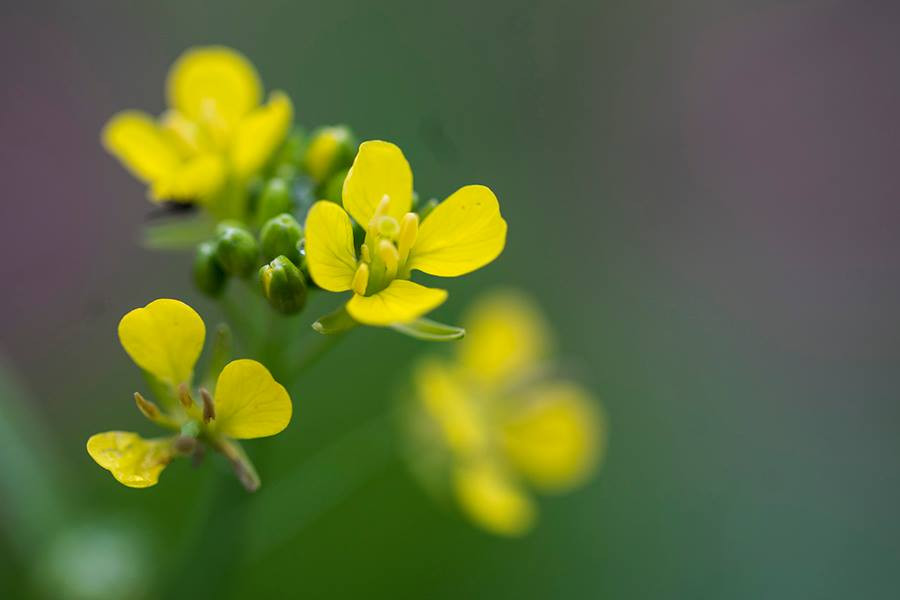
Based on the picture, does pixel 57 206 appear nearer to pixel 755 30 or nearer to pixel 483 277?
pixel 483 277

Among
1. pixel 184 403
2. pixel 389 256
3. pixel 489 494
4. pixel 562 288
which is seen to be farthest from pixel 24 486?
pixel 562 288

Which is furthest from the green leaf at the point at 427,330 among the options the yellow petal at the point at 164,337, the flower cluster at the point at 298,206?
the yellow petal at the point at 164,337

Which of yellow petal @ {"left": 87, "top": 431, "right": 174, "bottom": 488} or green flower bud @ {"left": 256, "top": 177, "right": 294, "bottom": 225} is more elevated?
green flower bud @ {"left": 256, "top": 177, "right": 294, "bottom": 225}

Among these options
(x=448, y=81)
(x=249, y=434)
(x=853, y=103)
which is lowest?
(x=853, y=103)

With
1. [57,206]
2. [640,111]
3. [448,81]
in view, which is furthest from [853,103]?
[57,206]

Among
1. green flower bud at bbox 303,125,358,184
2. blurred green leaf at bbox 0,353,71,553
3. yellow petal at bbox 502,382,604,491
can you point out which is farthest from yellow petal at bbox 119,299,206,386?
yellow petal at bbox 502,382,604,491

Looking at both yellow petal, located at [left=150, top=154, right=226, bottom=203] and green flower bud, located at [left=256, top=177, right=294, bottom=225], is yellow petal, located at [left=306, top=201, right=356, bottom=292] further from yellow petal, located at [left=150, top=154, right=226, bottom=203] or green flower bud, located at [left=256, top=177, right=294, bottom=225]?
yellow petal, located at [left=150, top=154, right=226, bottom=203]
